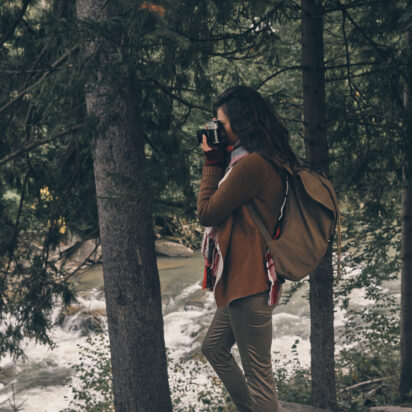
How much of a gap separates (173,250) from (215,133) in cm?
1439

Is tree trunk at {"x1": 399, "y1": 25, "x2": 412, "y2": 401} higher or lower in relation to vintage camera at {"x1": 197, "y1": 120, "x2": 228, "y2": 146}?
lower

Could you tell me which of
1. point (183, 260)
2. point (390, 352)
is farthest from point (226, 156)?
point (183, 260)

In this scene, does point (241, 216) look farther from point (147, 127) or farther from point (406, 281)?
point (406, 281)

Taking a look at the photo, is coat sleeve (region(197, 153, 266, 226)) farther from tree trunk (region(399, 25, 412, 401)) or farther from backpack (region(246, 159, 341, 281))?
tree trunk (region(399, 25, 412, 401))

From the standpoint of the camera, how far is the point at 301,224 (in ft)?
8.82

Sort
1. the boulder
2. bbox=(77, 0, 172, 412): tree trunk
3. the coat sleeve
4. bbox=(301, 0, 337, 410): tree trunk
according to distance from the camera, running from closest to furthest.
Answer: the coat sleeve, bbox=(301, 0, 337, 410): tree trunk, bbox=(77, 0, 172, 412): tree trunk, the boulder

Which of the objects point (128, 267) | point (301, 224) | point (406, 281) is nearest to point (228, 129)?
point (301, 224)

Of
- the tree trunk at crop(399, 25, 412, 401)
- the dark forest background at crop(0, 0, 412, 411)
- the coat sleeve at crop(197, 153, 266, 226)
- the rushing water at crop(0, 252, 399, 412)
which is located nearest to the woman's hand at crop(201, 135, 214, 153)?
the coat sleeve at crop(197, 153, 266, 226)

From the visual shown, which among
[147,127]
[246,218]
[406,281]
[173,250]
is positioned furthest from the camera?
[173,250]

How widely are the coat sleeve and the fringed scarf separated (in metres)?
0.08

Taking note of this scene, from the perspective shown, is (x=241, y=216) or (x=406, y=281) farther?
(x=406, y=281)

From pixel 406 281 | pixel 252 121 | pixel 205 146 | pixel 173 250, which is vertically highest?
pixel 252 121

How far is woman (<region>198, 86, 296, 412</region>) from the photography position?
Result: 2562mm

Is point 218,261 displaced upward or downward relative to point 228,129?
downward
